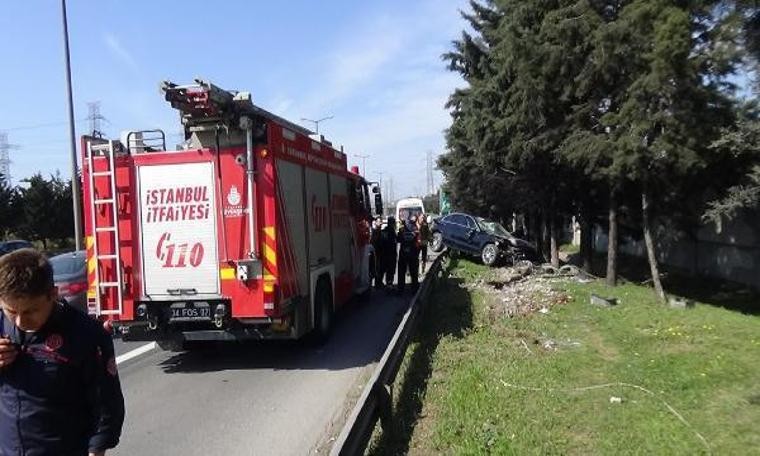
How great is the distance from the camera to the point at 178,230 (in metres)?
9.28

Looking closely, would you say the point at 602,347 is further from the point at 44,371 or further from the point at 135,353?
the point at 44,371

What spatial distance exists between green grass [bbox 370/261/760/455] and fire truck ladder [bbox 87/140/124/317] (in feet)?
12.8

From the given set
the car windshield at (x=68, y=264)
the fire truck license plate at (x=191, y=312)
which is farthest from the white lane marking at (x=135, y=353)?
the car windshield at (x=68, y=264)

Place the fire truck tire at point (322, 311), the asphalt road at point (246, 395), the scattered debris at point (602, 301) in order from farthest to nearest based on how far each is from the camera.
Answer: the scattered debris at point (602, 301) → the fire truck tire at point (322, 311) → the asphalt road at point (246, 395)

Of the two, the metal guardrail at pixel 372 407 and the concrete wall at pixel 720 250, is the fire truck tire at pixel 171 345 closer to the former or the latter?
the metal guardrail at pixel 372 407

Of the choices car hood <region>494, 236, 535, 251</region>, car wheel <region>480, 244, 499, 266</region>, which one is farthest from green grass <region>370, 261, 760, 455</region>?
car hood <region>494, 236, 535, 251</region>

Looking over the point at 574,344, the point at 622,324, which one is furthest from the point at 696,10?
the point at 574,344

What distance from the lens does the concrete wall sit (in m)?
17.9

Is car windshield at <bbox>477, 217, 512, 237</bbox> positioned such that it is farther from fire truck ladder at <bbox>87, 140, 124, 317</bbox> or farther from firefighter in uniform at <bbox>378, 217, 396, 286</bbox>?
fire truck ladder at <bbox>87, 140, 124, 317</bbox>

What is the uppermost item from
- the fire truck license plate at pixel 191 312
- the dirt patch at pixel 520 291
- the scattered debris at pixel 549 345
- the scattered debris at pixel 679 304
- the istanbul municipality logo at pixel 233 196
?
the istanbul municipality logo at pixel 233 196

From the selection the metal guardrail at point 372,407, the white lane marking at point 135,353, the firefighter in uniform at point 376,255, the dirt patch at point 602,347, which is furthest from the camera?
the firefighter in uniform at point 376,255

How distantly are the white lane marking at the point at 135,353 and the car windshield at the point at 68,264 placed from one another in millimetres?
2362

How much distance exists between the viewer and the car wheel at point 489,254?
25766 millimetres

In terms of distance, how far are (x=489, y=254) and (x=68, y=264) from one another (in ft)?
52.3
